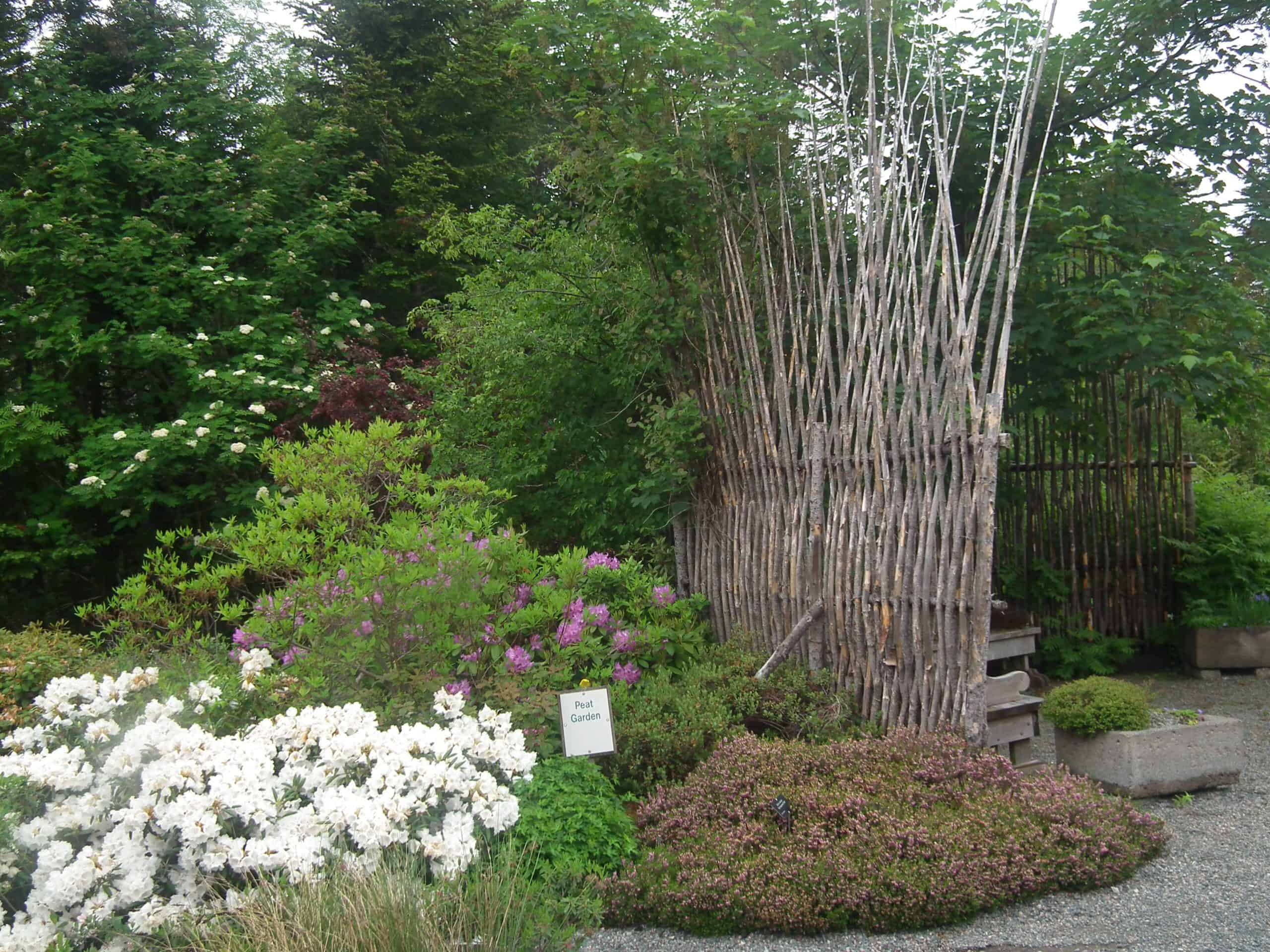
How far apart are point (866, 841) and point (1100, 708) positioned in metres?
1.70

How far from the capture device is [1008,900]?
3574 mm

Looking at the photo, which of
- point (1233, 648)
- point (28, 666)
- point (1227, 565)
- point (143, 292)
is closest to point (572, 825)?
point (28, 666)

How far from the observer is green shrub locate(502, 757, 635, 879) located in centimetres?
365

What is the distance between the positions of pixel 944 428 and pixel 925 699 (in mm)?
1173

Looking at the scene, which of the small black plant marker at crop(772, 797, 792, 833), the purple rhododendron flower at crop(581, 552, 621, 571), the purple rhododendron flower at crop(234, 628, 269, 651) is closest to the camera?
the small black plant marker at crop(772, 797, 792, 833)

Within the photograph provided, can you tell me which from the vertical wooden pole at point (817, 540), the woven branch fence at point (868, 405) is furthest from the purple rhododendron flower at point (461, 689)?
the vertical wooden pole at point (817, 540)

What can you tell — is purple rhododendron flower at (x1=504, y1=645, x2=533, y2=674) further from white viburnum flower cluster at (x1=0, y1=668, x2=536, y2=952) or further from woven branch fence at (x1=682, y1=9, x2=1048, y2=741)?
woven branch fence at (x1=682, y1=9, x2=1048, y2=741)

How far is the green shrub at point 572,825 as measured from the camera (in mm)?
3646

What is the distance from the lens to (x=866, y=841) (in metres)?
3.65

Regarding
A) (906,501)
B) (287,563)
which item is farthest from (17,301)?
(906,501)

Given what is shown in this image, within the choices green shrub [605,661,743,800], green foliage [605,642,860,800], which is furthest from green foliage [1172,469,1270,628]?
green shrub [605,661,743,800]

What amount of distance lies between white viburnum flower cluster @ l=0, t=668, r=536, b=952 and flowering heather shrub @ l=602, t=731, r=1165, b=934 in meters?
0.69

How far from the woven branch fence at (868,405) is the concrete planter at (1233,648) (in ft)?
9.64

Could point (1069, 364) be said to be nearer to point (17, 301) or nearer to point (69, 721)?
point (69, 721)
